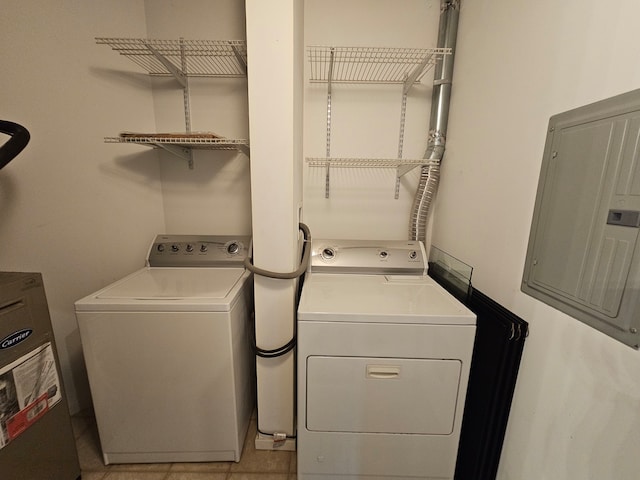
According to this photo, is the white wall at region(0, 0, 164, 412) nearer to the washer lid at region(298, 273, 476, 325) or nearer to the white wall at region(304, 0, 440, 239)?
the white wall at region(304, 0, 440, 239)

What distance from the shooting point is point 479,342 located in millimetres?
1146

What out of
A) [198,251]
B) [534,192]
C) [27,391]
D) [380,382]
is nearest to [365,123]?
[534,192]

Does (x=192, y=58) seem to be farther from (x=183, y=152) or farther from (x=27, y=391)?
(x=27, y=391)

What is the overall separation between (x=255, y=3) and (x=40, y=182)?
4.47 feet

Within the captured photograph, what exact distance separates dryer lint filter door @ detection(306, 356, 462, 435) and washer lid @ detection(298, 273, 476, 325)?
0.18 m

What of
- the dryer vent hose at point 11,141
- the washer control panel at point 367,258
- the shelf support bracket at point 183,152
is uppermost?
the shelf support bracket at point 183,152

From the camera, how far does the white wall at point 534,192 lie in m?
0.68

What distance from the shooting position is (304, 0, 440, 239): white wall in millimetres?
1572

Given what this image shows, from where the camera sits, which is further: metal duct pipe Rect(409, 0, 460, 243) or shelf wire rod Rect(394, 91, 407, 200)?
shelf wire rod Rect(394, 91, 407, 200)

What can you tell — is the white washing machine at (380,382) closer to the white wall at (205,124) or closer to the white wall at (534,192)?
the white wall at (534,192)

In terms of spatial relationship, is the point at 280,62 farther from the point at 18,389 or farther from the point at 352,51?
the point at 18,389

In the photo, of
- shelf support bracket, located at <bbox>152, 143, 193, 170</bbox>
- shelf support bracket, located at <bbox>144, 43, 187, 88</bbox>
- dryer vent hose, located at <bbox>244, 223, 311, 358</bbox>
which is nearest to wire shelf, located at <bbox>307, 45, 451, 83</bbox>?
shelf support bracket, located at <bbox>144, 43, 187, 88</bbox>

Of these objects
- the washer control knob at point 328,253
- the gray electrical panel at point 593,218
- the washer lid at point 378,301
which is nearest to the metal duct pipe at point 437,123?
the washer lid at point 378,301

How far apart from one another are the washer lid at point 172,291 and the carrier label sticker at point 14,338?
160 mm
